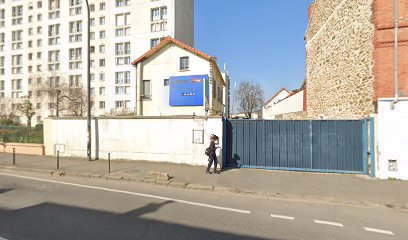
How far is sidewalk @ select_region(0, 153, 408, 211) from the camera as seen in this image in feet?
21.1

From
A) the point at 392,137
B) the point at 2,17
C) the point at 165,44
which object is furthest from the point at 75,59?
the point at 392,137

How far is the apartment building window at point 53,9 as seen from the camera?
4269 centimetres

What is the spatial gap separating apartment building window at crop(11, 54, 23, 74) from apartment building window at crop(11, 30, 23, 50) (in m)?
1.89

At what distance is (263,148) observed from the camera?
9.91 meters

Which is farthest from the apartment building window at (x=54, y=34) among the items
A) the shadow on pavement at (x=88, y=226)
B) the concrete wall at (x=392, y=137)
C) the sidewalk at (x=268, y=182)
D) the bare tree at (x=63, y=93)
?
the concrete wall at (x=392, y=137)

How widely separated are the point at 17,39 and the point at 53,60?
10.6m

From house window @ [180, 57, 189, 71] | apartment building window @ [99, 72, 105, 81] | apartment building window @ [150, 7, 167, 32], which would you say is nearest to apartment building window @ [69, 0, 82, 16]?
apartment building window @ [99, 72, 105, 81]

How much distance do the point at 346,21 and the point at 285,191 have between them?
404 inches

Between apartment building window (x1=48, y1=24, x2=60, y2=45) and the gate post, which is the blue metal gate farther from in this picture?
apartment building window (x1=48, y1=24, x2=60, y2=45)

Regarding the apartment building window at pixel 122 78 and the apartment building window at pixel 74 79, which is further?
the apartment building window at pixel 74 79

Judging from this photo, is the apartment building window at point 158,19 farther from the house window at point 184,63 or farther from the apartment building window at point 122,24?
the house window at point 184,63

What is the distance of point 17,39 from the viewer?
45.7m

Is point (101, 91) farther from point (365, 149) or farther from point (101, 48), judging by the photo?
point (365, 149)

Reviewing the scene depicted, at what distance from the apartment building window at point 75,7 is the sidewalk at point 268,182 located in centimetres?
3904
